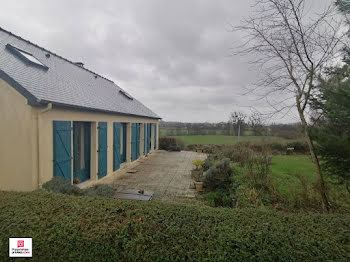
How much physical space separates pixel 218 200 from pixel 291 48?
14.7 feet

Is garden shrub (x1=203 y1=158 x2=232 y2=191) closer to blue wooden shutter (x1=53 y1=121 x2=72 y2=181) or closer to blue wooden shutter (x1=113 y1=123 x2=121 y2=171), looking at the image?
blue wooden shutter (x1=113 y1=123 x2=121 y2=171)

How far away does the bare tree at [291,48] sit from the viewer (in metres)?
3.98

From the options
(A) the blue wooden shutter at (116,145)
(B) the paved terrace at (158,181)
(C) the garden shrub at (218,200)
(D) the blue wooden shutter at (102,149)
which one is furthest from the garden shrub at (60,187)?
(A) the blue wooden shutter at (116,145)

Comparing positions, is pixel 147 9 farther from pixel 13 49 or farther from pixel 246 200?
pixel 246 200

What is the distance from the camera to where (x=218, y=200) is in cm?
604

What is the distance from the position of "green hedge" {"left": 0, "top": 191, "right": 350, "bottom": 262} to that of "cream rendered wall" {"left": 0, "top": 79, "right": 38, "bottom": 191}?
8.66 feet

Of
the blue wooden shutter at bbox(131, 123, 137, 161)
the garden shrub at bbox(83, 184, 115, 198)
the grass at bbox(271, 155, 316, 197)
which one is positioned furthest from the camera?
the blue wooden shutter at bbox(131, 123, 137, 161)

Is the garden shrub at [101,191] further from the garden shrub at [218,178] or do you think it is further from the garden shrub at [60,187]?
the garden shrub at [218,178]

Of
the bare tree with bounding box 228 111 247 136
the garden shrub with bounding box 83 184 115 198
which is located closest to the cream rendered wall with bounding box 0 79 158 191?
the garden shrub with bounding box 83 184 115 198

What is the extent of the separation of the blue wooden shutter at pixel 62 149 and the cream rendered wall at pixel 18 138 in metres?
0.53

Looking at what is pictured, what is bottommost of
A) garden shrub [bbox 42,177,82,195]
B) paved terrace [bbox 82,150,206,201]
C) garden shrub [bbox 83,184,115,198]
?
paved terrace [bbox 82,150,206,201]

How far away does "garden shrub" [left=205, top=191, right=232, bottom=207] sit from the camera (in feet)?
18.9

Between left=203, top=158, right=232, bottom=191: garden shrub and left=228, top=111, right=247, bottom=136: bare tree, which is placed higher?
left=228, top=111, right=247, bottom=136: bare tree

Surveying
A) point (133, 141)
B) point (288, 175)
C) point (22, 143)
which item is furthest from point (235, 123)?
point (22, 143)
